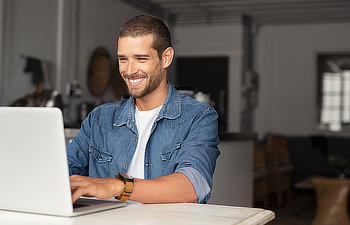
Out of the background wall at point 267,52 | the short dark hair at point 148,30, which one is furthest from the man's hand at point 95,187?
the background wall at point 267,52

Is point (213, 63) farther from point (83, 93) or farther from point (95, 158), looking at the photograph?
point (95, 158)

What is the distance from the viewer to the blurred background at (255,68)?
21.3 feet

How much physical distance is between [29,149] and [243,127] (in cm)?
846

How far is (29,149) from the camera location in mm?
1136

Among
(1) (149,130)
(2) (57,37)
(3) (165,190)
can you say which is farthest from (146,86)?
(2) (57,37)

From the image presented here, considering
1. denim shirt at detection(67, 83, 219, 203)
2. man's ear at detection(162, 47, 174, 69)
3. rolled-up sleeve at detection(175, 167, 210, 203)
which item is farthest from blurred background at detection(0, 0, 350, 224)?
rolled-up sleeve at detection(175, 167, 210, 203)

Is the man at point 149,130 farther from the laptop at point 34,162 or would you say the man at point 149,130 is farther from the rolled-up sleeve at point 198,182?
the laptop at point 34,162

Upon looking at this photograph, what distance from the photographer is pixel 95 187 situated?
1268mm

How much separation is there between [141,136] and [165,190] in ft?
1.26

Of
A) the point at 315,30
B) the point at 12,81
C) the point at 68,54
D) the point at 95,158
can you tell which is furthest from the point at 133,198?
the point at 315,30

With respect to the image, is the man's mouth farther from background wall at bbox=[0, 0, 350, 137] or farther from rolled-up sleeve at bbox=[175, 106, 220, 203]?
background wall at bbox=[0, 0, 350, 137]

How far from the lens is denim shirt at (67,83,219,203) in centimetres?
164

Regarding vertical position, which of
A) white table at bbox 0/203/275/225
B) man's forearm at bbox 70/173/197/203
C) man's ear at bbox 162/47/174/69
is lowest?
white table at bbox 0/203/275/225

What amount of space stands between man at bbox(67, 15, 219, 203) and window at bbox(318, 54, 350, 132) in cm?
810
